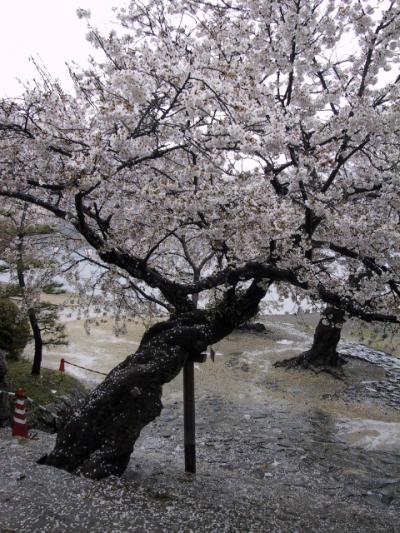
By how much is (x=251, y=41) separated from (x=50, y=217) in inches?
260

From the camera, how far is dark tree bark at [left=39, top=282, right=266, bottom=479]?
6582 mm

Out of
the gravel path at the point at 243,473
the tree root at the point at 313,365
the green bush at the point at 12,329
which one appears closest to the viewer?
the gravel path at the point at 243,473

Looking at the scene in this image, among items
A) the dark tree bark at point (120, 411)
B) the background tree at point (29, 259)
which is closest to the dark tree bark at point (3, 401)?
A: the background tree at point (29, 259)

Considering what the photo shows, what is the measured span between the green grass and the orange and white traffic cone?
2.11 metres

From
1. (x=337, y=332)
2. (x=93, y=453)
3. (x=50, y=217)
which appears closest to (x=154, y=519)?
(x=93, y=453)

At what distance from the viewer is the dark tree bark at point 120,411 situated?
259 inches

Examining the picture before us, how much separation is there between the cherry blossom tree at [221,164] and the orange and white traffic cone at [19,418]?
5.65ft

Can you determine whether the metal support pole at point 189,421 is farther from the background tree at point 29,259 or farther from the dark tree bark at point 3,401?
the background tree at point 29,259

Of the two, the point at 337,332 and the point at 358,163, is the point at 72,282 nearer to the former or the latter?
the point at 358,163

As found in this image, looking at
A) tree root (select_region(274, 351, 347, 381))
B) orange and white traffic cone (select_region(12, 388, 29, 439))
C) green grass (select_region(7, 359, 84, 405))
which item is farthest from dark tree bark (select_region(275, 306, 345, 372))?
orange and white traffic cone (select_region(12, 388, 29, 439))

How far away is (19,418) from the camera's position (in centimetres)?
830

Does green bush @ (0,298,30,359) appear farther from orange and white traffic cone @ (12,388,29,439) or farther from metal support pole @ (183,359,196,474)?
metal support pole @ (183,359,196,474)

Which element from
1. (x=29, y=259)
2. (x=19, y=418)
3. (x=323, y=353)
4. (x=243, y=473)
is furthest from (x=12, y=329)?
(x=323, y=353)

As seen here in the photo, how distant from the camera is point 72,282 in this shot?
11.4 metres
